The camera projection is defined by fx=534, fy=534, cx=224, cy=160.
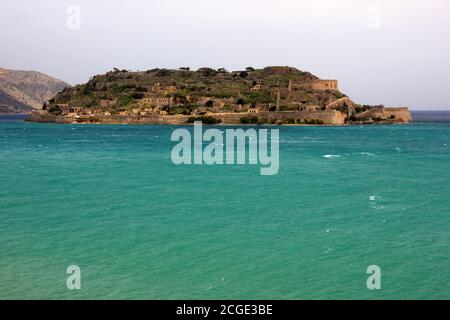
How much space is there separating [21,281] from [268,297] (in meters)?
6.54

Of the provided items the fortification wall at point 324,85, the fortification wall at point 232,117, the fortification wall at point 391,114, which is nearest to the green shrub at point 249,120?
the fortification wall at point 232,117

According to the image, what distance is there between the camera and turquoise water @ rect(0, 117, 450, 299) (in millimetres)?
A: 14219

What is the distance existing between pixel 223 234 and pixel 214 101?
338 ft

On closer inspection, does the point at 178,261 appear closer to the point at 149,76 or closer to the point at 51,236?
the point at 51,236

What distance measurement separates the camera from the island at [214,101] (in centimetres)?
10938

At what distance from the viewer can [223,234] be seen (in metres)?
19.1

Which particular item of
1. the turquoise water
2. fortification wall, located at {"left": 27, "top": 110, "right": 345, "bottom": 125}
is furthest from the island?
the turquoise water

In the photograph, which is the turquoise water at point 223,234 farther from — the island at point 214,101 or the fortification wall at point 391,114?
the fortification wall at point 391,114

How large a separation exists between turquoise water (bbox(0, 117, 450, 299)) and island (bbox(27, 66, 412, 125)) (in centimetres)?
7407

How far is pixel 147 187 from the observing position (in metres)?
29.7

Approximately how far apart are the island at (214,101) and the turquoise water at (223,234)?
74068 mm

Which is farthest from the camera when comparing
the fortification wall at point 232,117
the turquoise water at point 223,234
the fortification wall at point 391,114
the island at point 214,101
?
the fortification wall at point 391,114

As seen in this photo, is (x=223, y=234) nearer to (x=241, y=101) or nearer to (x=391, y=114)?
(x=241, y=101)

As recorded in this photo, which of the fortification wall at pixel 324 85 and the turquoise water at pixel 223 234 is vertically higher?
the fortification wall at pixel 324 85
